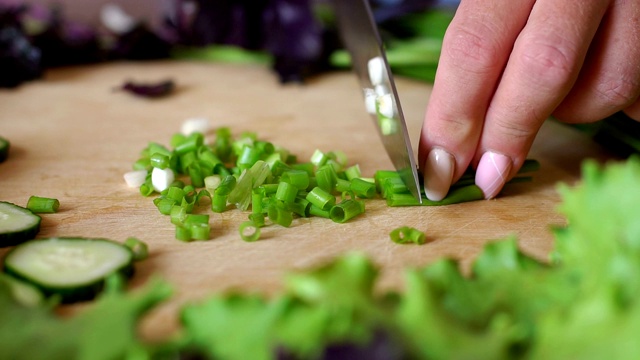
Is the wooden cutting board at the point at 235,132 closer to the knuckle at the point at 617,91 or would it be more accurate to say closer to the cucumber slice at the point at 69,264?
the cucumber slice at the point at 69,264

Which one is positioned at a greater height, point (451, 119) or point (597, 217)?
point (597, 217)

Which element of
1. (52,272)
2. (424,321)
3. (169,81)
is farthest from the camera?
(169,81)

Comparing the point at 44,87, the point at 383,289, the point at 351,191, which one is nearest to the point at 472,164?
the point at 351,191

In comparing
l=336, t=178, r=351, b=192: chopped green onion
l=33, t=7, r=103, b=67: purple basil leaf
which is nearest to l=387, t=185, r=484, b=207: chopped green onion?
l=336, t=178, r=351, b=192: chopped green onion

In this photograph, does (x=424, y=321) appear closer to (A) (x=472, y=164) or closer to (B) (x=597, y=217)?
(B) (x=597, y=217)

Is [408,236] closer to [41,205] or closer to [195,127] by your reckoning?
[41,205]

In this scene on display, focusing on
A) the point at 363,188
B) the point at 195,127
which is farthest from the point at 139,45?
the point at 363,188
